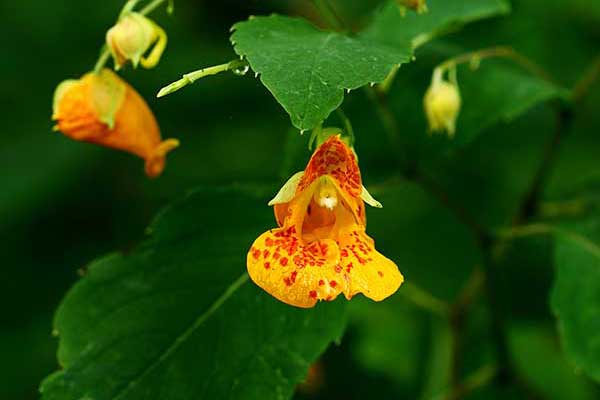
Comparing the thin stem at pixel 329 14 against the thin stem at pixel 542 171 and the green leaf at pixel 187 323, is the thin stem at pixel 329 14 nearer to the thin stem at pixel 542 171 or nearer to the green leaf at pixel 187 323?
the green leaf at pixel 187 323

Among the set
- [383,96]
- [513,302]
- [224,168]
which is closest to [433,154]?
[383,96]

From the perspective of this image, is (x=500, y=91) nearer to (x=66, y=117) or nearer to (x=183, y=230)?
(x=183, y=230)

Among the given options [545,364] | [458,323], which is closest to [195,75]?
[458,323]

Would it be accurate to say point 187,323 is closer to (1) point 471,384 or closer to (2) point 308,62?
(2) point 308,62

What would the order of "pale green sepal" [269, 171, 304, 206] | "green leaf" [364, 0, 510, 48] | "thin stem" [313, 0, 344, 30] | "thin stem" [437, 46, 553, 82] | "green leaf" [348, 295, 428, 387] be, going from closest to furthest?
1. "pale green sepal" [269, 171, 304, 206]
2. "thin stem" [313, 0, 344, 30]
3. "thin stem" [437, 46, 553, 82]
4. "green leaf" [364, 0, 510, 48]
5. "green leaf" [348, 295, 428, 387]

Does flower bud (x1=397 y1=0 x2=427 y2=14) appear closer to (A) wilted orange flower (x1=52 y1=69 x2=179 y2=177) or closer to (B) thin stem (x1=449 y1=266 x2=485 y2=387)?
(A) wilted orange flower (x1=52 y1=69 x2=179 y2=177)

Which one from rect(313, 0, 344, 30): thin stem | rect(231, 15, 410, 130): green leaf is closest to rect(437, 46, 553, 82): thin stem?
rect(313, 0, 344, 30): thin stem

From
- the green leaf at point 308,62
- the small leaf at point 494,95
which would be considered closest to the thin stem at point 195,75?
the green leaf at point 308,62
